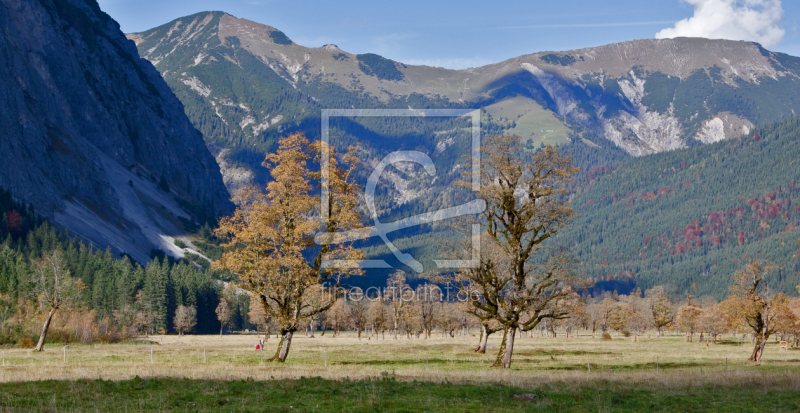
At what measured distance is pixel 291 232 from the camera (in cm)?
4322

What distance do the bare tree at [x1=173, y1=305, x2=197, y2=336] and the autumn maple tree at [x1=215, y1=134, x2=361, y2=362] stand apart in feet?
354

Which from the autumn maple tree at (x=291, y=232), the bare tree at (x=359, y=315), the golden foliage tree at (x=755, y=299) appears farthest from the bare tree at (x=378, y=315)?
the autumn maple tree at (x=291, y=232)

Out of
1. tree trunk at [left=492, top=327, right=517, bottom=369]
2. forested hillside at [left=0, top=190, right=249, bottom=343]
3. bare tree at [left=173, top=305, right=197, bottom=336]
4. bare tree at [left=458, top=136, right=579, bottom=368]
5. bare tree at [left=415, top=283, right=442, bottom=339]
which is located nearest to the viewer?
bare tree at [left=458, top=136, right=579, bottom=368]

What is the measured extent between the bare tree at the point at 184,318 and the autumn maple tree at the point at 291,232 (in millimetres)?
107968

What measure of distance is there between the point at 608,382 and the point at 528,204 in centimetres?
1223

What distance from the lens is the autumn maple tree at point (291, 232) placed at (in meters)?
42.3

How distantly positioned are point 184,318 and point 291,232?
113m

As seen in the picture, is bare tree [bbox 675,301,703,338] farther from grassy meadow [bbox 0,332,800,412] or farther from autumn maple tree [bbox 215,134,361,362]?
autumn maple tree [bbox 215,134,361,362]

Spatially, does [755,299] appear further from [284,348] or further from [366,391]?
[366,391]

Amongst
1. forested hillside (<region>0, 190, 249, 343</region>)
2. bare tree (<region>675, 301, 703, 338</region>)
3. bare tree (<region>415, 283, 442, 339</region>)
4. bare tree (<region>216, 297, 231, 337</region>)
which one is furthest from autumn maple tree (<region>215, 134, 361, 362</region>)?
bare tree (<region>216, 297, 231, 337</region>)

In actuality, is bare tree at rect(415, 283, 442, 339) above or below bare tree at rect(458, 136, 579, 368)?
below

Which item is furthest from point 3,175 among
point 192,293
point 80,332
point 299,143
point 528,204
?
point 528,204

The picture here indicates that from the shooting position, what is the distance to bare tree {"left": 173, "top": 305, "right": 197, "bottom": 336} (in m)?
143

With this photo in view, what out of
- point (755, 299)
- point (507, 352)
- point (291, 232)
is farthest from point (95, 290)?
point (755, 299)
